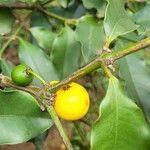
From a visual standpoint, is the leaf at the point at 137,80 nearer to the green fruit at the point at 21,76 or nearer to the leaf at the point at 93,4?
the leaf at the point at 93,4

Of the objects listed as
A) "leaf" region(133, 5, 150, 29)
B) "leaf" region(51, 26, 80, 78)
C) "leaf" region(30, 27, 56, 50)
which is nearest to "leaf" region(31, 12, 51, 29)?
"leaf" region(30, 27, 56, 50)

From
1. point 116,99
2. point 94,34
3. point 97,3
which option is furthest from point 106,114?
point 97,3

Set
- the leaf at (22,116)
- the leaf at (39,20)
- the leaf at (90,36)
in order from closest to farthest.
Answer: the leaf at (22,116), the leaf at (90,36), the leaf at (39,20)

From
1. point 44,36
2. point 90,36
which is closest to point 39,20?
point 44,36

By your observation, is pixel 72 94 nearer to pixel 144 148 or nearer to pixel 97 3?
pixel 144 148

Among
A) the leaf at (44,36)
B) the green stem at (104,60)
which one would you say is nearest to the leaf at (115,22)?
the green stem at (104,60)
